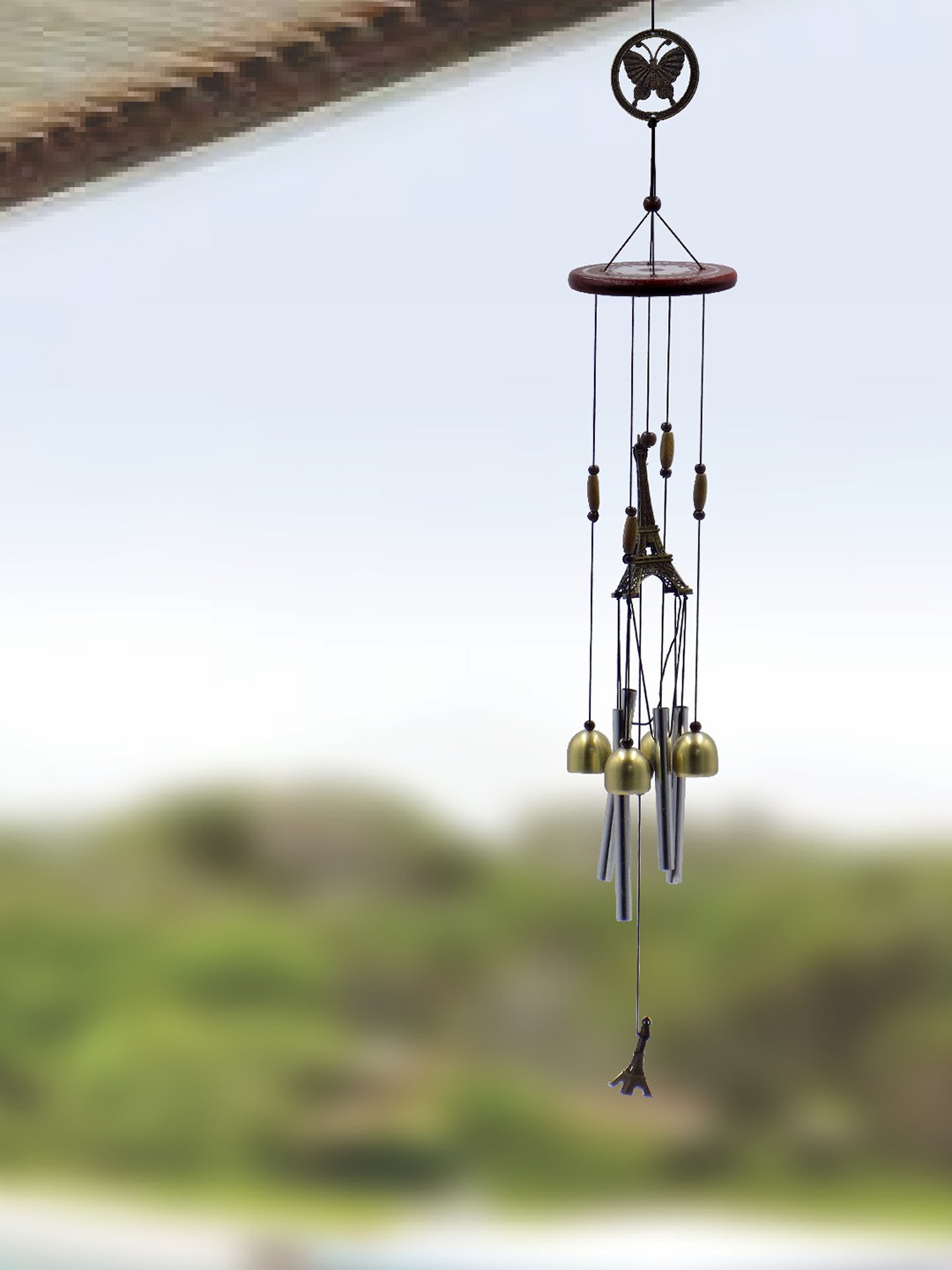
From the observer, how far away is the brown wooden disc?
Result: 7.46 ft

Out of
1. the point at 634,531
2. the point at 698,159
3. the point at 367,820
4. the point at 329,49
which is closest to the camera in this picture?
the point at 634,531

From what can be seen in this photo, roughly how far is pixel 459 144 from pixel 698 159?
0.53m

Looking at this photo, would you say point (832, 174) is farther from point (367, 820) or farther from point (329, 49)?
point (367, 820)

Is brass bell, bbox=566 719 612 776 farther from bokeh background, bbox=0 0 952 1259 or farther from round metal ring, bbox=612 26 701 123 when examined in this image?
bokeh background, bbox=0 0 952 1259

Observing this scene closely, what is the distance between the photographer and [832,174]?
3957 mm

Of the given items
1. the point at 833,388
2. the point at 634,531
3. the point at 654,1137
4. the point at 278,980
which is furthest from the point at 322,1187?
the point at 634,531

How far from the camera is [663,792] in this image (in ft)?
8.30

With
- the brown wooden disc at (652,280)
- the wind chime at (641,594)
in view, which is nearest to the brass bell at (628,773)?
the wind chime at (641,594)

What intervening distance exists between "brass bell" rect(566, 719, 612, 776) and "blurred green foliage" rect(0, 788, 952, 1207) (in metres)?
1.78

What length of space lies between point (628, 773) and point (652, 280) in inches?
25.4

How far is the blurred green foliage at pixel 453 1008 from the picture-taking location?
167 inches

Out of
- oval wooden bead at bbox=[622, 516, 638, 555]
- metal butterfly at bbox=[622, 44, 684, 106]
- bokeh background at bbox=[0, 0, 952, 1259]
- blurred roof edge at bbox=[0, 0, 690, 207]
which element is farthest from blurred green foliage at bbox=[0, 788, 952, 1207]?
metal butterfly at bbox=[622, 44, 684, 106]

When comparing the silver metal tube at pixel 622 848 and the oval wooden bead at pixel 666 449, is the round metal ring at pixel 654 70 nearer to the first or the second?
the oval wooden bead at pixel 666 449

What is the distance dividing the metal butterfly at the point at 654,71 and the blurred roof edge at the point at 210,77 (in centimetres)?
87
